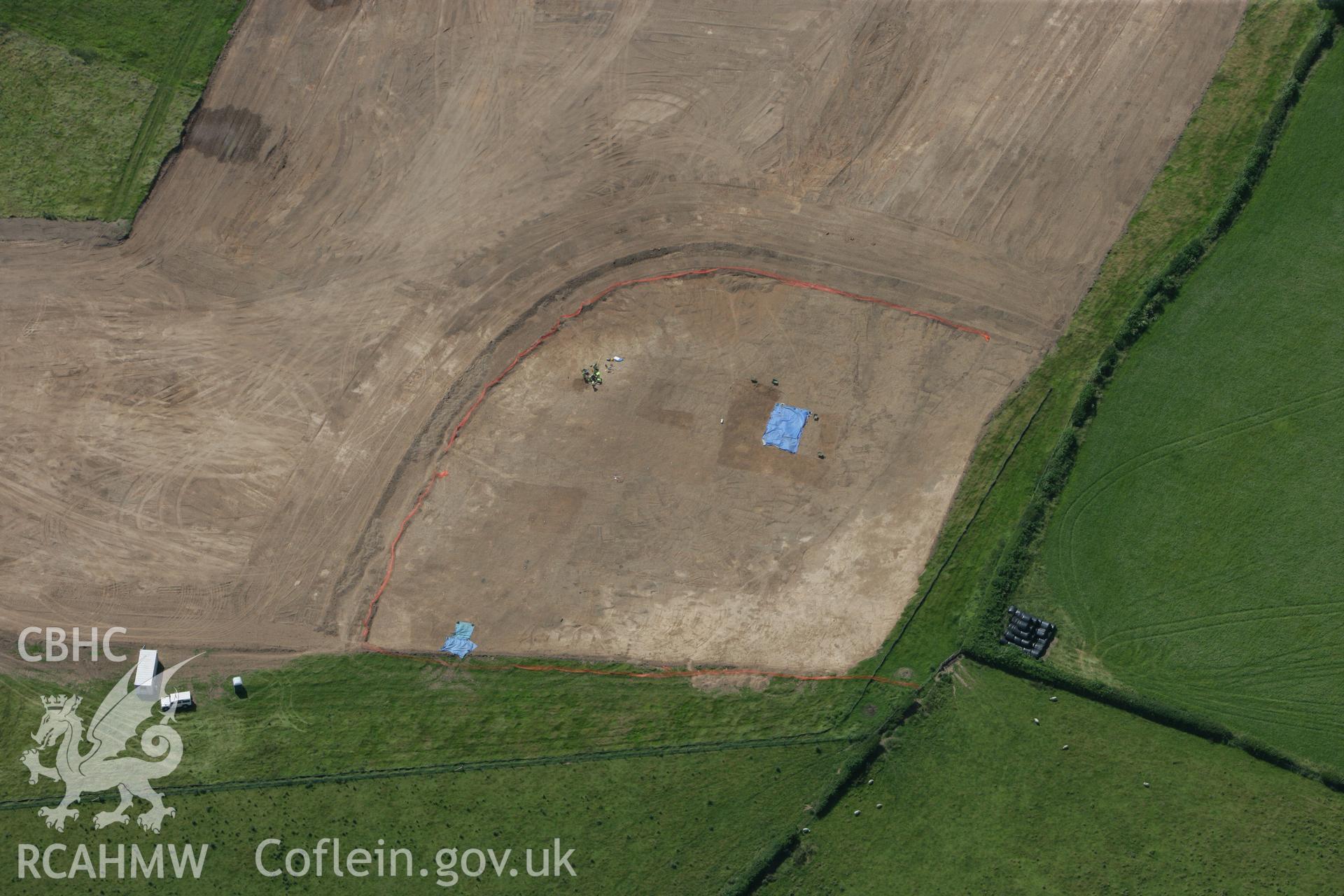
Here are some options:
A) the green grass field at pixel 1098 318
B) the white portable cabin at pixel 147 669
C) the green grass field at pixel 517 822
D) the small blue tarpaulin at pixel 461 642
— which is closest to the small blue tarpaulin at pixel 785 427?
the green grass field at pixel 1098 318

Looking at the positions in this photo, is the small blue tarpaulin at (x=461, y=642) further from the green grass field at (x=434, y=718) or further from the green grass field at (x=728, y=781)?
the green grass field at (x=728, y=781)

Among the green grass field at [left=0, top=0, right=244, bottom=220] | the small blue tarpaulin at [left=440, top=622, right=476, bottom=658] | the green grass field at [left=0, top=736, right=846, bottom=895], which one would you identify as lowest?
the green grass field at [left=0, top=736, right=846, bottom=895]

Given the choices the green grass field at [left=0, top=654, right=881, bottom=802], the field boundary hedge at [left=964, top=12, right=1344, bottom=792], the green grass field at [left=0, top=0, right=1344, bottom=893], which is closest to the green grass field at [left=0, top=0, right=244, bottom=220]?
the green grass field at [left=0, top=0, right=1344, bottom=893]

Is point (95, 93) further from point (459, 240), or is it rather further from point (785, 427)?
point (785, 427)

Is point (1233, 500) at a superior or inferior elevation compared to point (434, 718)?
superior

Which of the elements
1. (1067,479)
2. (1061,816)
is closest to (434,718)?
(1061,816)

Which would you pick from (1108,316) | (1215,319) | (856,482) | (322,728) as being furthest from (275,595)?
(1215,319)

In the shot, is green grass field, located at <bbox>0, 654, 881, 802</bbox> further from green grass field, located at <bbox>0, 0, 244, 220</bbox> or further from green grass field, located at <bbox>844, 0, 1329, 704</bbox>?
green grass field, located at <bbox>0, 0, 244, 220</bbox>
